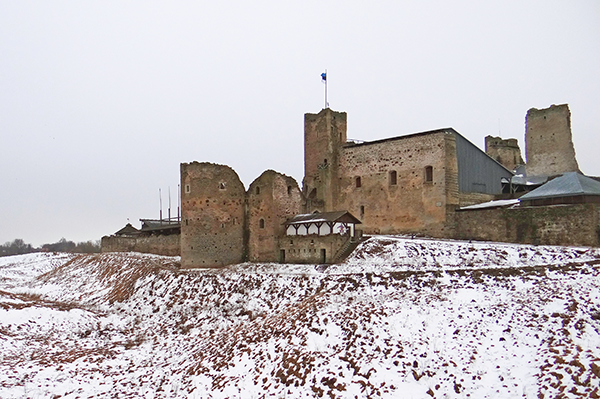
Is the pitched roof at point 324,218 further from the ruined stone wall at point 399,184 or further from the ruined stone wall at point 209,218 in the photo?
the ruined stone wall at point 399,184

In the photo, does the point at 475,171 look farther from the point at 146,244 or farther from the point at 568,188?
the point at 146,244

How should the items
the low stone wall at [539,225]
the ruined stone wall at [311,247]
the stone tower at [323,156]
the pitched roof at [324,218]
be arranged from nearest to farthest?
the low stone wall at [539,225] → the ruined stone wall at [311,247] → the pitched roof at [324,218] → the stone tower at [323,156]

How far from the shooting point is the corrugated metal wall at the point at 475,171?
120 feet

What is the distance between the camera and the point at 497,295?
16969mm

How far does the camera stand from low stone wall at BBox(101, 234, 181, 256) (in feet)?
129

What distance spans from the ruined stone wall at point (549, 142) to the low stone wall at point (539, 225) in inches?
802

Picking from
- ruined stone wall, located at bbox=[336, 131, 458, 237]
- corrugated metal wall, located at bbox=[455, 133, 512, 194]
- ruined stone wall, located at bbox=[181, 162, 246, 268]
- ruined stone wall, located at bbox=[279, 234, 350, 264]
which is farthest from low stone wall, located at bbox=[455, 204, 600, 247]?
ruined stone wall, located at bbox=[181, 162, 246, 268]

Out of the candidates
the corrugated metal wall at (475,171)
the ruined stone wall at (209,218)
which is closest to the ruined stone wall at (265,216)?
the ruined stone wall at (209,218)

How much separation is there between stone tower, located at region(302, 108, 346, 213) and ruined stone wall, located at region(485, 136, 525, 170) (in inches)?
947

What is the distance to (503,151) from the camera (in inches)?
2235

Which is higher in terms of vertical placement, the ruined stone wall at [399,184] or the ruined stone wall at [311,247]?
the ruined stone wall at [399,184]

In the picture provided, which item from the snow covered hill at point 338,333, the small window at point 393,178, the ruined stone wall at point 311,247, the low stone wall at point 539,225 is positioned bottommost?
the snow covered hill at point 338,333

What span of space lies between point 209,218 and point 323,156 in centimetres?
1514

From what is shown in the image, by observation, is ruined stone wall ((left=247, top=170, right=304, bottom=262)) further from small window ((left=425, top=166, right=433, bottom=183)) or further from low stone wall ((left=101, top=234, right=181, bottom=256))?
small window ((left=425, top=166, right=433, bottom=183))
